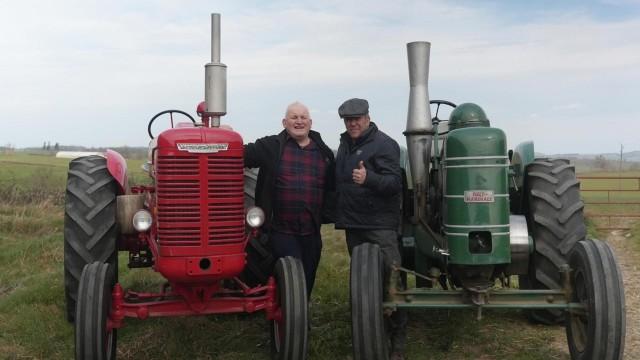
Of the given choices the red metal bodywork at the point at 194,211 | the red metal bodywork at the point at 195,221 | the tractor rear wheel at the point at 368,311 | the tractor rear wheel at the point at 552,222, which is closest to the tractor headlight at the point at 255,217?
the red metal bodywork at the point at 195,221

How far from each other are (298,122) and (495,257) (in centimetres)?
164

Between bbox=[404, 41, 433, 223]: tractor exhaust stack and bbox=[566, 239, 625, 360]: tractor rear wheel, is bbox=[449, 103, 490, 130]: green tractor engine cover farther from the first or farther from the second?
bbox=[566, 239, 625, 360]: tractor rear wheel

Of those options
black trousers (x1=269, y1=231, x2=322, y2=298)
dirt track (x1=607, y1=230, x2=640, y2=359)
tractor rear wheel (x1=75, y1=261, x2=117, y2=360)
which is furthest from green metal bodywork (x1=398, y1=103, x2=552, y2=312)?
tractor rear wheel (x1=75, y1=261, x2=117, y2=360)

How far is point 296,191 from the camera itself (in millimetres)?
4652

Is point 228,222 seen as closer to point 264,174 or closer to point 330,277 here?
point 264,174

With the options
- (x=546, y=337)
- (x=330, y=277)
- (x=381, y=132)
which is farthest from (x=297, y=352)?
A: (x=330, y=277)

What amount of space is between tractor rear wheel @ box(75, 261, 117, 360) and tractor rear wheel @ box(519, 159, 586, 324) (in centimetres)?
286

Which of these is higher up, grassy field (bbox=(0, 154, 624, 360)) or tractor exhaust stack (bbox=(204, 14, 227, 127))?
tractor exhaust stack (bbox=(204, 14, 227, 127))

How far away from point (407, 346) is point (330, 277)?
7.01 ft

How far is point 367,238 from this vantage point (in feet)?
15.1

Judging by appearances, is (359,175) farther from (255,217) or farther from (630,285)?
(630,285)

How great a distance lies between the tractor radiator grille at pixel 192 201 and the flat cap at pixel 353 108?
1.05 meters

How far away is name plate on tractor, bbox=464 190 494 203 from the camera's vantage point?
3.92 metres

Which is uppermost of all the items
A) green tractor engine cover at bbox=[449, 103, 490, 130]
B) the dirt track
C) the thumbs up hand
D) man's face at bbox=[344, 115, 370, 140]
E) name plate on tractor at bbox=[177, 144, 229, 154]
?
green tractor engine cover at bbox=[449, 103, 490, 130]
